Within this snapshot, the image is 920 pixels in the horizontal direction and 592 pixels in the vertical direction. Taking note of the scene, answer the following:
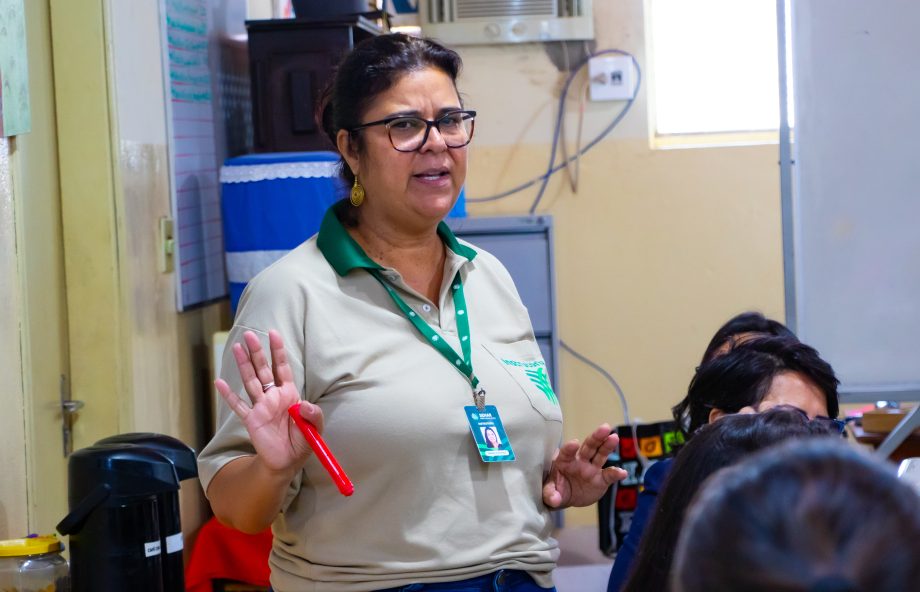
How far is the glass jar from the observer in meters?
→ 1.75

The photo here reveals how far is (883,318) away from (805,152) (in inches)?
15.8

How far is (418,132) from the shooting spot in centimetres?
176

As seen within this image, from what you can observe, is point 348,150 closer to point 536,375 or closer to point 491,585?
point 536,375

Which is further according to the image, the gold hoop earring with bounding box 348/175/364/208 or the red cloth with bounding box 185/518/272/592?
the red cloth with bounding box 185/518/272/592

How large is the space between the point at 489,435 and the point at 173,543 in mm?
613

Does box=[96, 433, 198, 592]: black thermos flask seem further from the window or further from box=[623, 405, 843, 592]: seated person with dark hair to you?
the window

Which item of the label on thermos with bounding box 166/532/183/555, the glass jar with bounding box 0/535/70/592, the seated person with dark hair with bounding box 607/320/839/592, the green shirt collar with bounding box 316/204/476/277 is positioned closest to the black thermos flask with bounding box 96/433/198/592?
the label on thermos with bounding box 166/532/183/555

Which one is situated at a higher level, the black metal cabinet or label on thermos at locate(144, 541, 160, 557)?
the black metal cabinet

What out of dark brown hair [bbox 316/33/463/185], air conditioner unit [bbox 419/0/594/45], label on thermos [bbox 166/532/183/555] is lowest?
label on thermos [bbox 166/532/183/555]

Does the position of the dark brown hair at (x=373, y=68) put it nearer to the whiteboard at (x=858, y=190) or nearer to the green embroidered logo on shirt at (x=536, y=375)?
the green embroidered logo on shirt at (x=536, y=375)

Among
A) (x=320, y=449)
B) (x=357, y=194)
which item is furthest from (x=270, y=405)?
(x=357, y=194)

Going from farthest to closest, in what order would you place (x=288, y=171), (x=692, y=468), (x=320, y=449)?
(x=288, y=171) → (x=320, y=449) → (x=692, y=468)

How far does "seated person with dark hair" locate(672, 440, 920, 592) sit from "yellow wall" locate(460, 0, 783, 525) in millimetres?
3876

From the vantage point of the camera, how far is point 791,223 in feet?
8.34
